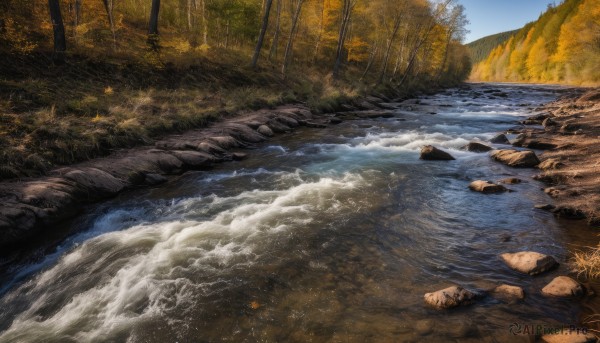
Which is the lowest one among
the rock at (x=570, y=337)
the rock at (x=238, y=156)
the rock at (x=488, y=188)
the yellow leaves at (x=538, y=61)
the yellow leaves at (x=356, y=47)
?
the rock at (x=570, y=337)

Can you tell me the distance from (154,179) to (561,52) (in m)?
72.3

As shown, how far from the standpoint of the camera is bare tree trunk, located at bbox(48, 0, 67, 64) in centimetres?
A: 1455

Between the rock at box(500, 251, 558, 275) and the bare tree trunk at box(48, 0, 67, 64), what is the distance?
18.3 m

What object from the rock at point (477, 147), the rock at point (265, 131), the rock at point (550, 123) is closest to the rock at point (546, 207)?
the rock at point (477, 147)

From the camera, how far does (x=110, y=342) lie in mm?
4191

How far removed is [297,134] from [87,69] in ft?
34.4

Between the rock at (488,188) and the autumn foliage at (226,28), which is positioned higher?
the autumn foliage at (226,28)

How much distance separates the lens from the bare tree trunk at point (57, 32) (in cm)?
1455

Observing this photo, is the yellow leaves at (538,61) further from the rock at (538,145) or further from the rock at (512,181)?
the rock at (512,181)

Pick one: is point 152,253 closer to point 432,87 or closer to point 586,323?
point 586,323

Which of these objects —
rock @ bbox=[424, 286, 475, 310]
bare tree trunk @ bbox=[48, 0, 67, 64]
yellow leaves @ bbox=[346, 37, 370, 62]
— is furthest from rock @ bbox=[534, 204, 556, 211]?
yellow leaves @ bbox=[346, 37, 370, 62]

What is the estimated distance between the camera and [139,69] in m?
17.8

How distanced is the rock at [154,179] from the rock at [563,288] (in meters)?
9.33

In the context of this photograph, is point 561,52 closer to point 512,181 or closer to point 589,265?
point 512,181
